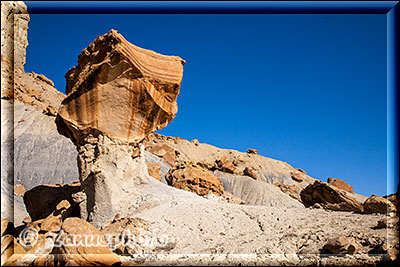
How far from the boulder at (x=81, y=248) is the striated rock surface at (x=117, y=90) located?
4534 mm

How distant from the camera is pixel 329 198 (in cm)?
1291

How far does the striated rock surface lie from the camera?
10516 mm

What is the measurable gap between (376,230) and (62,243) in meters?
6.25

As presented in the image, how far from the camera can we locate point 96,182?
10320mm

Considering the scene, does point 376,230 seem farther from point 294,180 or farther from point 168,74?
point 294,180

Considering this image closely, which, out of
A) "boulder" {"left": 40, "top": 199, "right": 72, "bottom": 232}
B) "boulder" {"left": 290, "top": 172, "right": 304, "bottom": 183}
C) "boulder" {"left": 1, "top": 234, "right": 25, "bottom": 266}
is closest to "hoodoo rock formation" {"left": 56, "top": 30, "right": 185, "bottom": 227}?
"boulder" {"left": 40, "top": 199, "right": 72, "bottom": 232}

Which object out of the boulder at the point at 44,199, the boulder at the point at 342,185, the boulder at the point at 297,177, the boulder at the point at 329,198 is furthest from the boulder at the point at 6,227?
the boulder at the point at 297,177

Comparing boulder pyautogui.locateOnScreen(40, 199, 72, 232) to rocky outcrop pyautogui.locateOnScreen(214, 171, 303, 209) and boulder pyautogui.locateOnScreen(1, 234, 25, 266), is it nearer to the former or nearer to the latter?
boulder pyautogui.locateOnScreen(1, 234, 25, 266)

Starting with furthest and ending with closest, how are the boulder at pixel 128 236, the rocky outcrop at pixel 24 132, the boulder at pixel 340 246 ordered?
the boulder at pixel 128 236 → the boulder at pixel 340 246 → the rocky outcrop at pixel 24 132

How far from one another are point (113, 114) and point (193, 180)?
1100 cm

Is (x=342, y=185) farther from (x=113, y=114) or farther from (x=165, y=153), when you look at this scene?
(x=113, y=114)

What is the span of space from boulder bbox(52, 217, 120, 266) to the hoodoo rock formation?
3292mm

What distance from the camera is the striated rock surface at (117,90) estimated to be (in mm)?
10516

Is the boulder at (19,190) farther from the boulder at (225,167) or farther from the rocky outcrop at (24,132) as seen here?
the boulder at (225,167)
